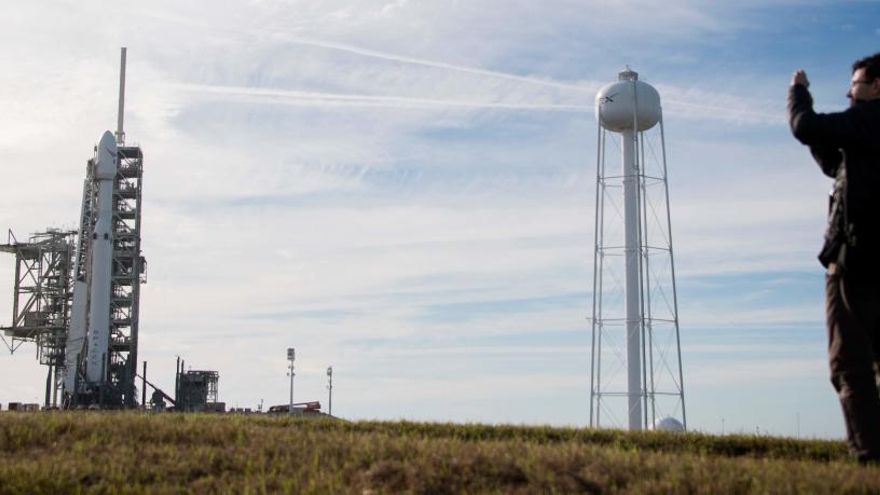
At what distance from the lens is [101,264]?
6681cm

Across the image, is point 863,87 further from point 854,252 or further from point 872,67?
point 854,252

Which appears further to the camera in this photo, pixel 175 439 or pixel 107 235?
pixel 107 235

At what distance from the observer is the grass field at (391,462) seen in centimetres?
857

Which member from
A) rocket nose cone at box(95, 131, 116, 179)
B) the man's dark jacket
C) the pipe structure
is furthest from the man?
rocket nose cone at box(95, 131, 116, 179)

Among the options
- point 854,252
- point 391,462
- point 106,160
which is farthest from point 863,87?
point 106,160

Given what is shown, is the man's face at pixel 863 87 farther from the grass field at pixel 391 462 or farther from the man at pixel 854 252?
the grass field at pixel 391 462

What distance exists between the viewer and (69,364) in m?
71.6

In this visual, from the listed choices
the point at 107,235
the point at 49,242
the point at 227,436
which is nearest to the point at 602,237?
the point at 227,436

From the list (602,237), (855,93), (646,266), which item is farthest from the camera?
(646,266)

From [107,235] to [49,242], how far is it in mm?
13688

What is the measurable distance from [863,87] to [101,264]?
207 feet

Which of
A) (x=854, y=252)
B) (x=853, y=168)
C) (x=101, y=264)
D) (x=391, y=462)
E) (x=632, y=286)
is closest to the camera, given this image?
(x=854, y=252)

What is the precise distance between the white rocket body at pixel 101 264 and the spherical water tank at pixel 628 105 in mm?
35144

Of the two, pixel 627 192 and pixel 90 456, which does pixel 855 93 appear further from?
pixel 627 192
